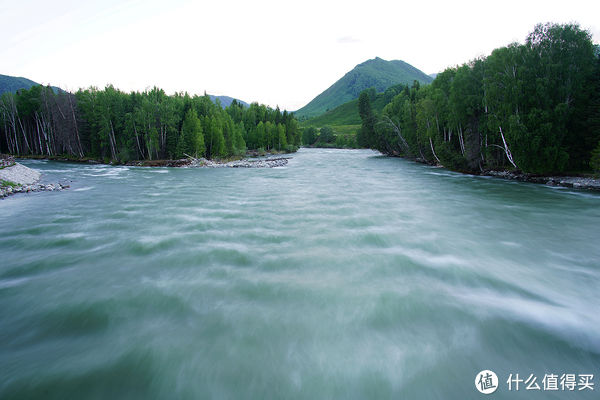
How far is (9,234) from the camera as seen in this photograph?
1084 centimetres

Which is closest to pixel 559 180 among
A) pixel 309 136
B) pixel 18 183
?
pixel 18 183

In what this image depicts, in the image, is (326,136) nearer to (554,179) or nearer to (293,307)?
(554,179)

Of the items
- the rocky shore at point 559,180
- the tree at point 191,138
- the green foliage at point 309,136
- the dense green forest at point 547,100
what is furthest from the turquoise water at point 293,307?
the green foliage at point 309,136

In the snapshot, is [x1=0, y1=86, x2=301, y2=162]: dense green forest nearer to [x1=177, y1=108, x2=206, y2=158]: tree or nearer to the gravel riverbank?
[x1=177, y1=108, x2=206, y2=158]: tree

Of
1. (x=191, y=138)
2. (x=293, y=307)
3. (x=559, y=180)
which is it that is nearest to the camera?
(x=293, y=307)

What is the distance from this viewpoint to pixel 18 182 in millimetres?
22875

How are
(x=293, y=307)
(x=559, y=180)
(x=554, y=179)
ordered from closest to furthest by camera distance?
(x=293, y=307) < (x=559, y=180) < (x=554, y=179)

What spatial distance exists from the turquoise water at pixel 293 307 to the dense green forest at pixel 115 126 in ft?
152

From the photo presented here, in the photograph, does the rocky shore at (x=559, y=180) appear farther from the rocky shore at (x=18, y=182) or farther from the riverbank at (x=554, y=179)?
the rocky shore at (x=18, y=182)

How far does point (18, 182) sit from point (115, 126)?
1503 inches

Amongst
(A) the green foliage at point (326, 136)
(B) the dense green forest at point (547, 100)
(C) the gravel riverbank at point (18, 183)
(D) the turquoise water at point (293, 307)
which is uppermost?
(A) the green foliage at point (326, 136)

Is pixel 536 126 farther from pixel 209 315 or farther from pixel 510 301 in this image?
pixel 209 315

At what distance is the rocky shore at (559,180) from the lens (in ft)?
65.3

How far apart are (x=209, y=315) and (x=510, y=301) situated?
20.7ft
